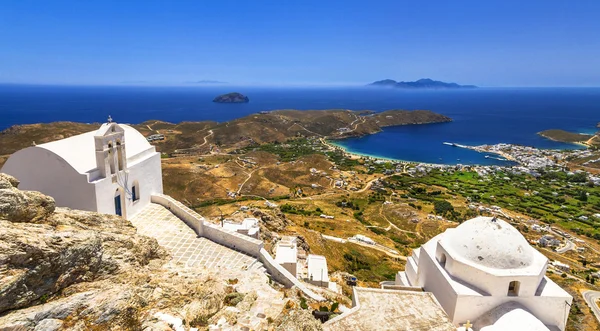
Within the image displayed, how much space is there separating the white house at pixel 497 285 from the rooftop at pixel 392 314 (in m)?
1.20

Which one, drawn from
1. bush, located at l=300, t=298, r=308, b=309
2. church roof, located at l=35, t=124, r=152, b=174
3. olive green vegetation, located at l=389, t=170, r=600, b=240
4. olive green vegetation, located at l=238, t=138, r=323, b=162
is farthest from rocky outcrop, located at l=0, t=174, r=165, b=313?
olive green vegetation, located at l=238, t=138, r=323, b=162

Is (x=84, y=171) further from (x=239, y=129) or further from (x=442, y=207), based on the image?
(x=239, y=129)

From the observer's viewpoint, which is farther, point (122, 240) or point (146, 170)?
point (146, 170)

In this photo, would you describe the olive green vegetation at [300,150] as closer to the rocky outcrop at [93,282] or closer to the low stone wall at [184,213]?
the low stone wall at [184,213]

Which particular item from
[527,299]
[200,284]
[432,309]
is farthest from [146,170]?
[527,299]

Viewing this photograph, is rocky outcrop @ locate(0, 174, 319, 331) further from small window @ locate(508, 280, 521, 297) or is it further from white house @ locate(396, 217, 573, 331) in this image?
small window @ locate(508, 280, 521, 297)

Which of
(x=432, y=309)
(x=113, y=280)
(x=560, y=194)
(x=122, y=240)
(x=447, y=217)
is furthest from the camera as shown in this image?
(x=560, y=194)

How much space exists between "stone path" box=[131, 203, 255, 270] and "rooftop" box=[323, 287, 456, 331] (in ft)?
15.1

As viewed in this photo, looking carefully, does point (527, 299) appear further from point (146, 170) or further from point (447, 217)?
point (447, 217)

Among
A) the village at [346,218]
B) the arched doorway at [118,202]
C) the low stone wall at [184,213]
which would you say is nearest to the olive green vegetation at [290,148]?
the village at [346,218]

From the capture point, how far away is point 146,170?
18578 mm

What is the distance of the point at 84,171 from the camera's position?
13.9 m

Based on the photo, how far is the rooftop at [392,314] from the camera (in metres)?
11.7

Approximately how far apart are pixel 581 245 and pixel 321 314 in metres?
46.9
